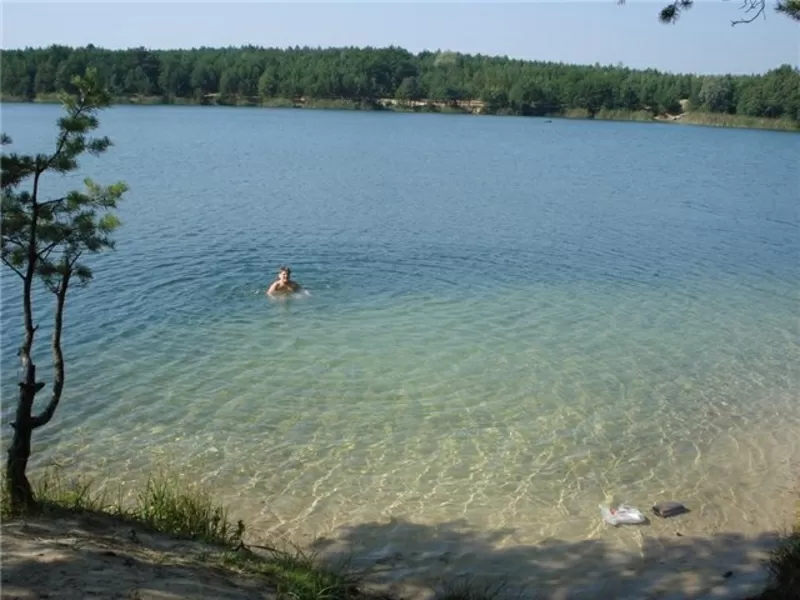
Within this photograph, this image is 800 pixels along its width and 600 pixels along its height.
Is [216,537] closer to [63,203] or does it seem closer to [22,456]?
Result: [22,456]

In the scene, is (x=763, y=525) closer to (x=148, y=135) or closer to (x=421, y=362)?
(x=421, y=362)

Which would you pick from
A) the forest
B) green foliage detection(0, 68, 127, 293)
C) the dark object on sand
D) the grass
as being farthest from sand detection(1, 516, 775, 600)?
the forest

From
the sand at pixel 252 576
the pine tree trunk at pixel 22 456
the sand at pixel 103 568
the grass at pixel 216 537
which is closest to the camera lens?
the sand at pixel 103 568

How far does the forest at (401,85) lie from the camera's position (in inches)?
5468

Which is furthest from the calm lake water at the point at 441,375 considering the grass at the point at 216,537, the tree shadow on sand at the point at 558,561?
the grass at the point at 216,537

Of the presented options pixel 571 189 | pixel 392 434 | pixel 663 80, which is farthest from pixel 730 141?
pixel 392 434

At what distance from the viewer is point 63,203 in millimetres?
7984

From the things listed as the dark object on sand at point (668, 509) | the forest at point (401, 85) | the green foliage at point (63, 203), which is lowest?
the dark object on sand at point (668, 509)

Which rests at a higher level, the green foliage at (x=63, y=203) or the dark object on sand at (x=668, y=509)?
the green foliage at (x=63, y=203)

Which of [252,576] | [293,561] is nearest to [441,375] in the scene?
[293,561]

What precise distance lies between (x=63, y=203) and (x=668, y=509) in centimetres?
817

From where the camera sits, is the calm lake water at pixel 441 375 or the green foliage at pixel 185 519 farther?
the calm lake water at pixel 441 375

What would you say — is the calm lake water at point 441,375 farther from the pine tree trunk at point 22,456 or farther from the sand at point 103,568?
the pine tree trunk at point 22,456

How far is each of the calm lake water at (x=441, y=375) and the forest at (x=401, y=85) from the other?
381 feet
